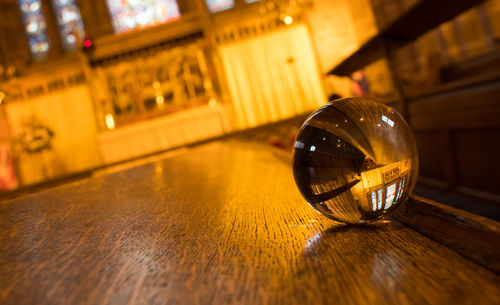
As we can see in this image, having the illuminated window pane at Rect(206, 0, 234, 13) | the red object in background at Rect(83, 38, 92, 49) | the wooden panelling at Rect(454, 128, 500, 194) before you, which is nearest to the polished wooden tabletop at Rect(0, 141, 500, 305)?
the wooden panelling at Rect(454, 128, 500, 194)

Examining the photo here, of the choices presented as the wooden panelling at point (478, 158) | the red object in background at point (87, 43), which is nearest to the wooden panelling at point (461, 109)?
the wooden panelling at point (478, 158)

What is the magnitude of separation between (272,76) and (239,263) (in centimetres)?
774

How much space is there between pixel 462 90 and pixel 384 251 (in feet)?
6.50

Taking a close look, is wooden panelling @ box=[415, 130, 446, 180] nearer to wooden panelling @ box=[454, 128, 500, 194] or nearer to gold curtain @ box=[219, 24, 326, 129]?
wooden panelling @ box=[454, 128, 500, 194]

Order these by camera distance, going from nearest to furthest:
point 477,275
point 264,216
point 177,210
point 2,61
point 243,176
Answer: point 477,275 → point 264,216 → point 177,210 → point 243,176 → point 2,61

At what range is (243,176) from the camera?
1120 mm

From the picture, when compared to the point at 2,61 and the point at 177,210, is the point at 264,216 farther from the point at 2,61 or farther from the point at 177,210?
the point at 2,61

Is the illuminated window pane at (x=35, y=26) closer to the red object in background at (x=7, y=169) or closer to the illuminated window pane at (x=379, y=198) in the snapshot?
the red object in background at (x=7, y=169)

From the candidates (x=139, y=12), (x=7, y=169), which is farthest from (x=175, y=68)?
(x=7, y=169)

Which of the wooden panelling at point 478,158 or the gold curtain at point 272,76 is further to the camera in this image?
the gold curtain at point 272,76

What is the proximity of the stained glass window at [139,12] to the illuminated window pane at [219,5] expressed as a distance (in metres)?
0.77

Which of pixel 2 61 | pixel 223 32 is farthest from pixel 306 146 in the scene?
pixel 2 61

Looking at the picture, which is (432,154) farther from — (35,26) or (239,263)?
(35,26)

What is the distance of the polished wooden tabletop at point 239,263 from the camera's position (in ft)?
0.92
